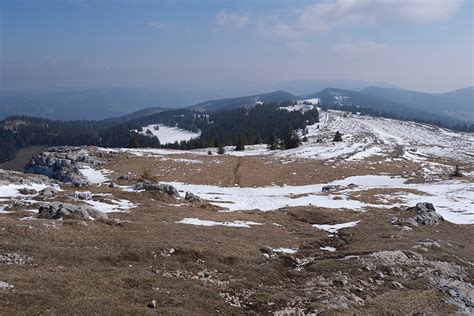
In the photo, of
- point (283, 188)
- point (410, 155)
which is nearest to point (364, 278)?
point (283, 188)

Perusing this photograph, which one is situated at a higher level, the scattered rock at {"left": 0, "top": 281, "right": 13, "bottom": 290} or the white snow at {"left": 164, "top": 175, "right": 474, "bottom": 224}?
the scattered rock at {"left": 0, "top": 281, "right": 13, "bottom": 290}

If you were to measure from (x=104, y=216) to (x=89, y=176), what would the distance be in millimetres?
38177

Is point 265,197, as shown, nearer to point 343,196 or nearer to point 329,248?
point 343,196

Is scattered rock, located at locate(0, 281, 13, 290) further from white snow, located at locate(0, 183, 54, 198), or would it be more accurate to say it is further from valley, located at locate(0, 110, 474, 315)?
white snow, located at locate(0, 183, 54, 198)

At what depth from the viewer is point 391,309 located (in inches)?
706

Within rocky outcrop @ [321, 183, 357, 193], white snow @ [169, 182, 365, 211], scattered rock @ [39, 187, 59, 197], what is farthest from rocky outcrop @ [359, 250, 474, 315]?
rocky outcrop @ [321, 183, 357, 193]

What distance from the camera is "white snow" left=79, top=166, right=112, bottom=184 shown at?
60984 millimetres

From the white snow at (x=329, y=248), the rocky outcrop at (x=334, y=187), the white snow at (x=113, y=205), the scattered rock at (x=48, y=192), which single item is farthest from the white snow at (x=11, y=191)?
the rocky outcrop at (x=334, y=187)

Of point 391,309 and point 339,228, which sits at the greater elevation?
point 391,309

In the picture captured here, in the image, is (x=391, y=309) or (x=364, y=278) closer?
(x=391, y=309)

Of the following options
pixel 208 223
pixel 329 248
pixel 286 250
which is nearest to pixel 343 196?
pixel 329 248

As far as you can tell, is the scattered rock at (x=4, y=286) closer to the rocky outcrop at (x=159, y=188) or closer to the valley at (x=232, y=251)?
the valley at (x=232, y=251)

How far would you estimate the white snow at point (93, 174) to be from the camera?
61.0m

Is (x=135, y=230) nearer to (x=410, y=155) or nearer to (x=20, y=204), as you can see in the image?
(x=20, y=204)
